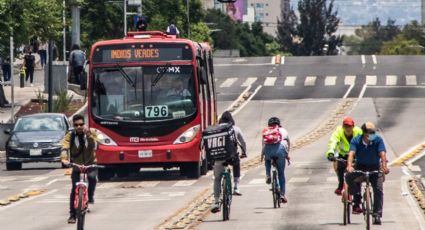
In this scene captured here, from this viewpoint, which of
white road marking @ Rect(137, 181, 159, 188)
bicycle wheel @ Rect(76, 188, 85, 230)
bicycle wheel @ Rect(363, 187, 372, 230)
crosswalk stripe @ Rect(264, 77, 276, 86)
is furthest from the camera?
crosswalk stripe @ Rect(264, 77, 276, 86)

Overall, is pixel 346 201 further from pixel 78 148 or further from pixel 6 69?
pixel 6 69

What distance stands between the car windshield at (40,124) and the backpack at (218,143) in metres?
18.8

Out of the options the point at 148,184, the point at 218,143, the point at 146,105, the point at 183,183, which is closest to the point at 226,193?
the point at 218,143

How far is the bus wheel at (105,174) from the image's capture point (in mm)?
36037

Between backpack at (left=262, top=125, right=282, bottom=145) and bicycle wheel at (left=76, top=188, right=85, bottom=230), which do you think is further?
backpack at (left=262, top=125, right=282, bottom=145)

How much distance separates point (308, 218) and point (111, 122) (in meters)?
12.0

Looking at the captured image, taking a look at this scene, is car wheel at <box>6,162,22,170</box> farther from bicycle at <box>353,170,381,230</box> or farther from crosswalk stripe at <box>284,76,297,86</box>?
crosswalk stripe at <box>284,76,297,86</box>

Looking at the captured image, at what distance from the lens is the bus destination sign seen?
3500cm

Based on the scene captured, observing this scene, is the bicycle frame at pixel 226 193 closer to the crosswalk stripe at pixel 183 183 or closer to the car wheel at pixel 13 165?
the crosswalk stripe at pixel 183 183

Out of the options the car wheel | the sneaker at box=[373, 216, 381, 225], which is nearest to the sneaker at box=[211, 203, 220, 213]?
the sneaker at box=[373, 216, 381, 225]

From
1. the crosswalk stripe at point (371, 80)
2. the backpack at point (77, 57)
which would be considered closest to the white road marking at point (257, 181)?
the backpack at point (77, 57)

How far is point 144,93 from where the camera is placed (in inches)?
1366

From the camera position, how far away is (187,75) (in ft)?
114

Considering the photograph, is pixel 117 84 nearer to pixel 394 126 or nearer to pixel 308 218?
pixel 308 218
